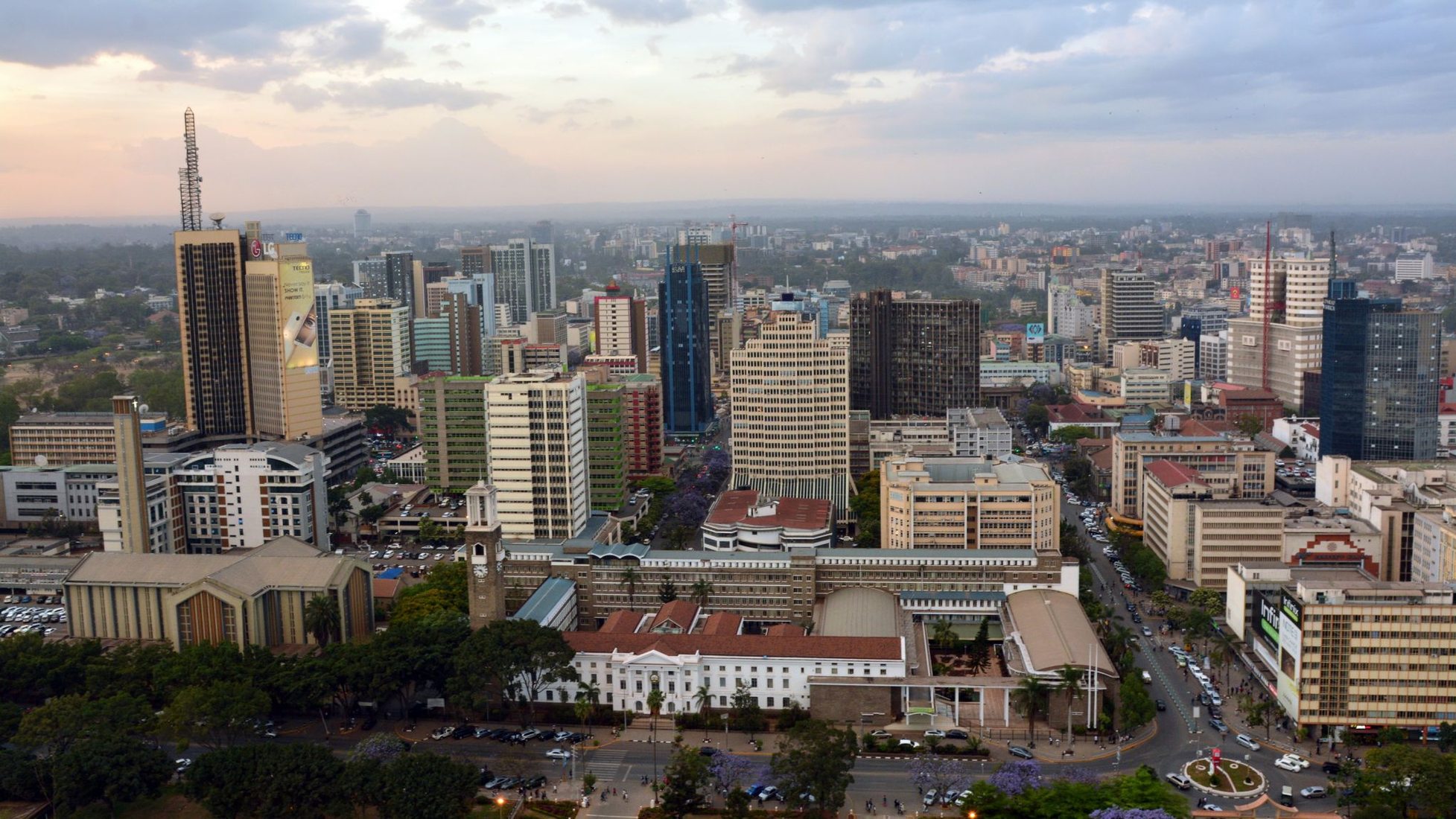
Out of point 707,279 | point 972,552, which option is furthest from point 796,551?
point 707,279

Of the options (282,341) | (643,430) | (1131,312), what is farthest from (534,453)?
(1131,312)

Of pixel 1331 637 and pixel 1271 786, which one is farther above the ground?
pixel 1331 637

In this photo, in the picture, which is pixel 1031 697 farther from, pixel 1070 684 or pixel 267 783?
pixel 267 783

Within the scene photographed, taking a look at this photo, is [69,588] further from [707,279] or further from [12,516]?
[707,279]

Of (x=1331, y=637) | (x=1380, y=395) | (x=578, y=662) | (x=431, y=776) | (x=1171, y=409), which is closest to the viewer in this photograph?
(x=431, y=776)

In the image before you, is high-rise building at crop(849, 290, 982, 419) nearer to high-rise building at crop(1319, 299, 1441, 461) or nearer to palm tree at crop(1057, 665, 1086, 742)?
high-rise building at crop(1319, 299, 1441, 461)

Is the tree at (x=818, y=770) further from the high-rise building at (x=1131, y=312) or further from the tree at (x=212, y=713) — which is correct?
the high-rise building at (x=1131, y=312)
